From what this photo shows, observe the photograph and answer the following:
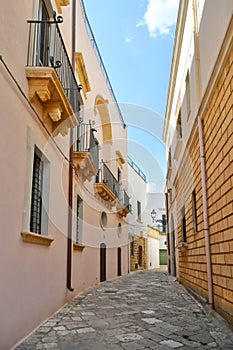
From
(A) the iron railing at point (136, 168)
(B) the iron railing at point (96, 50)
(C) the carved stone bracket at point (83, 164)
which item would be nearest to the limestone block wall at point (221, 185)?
(C) the carved stone bracket at point (83, 164)

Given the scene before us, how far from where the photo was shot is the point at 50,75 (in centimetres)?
473

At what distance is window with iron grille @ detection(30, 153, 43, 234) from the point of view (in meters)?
5.14

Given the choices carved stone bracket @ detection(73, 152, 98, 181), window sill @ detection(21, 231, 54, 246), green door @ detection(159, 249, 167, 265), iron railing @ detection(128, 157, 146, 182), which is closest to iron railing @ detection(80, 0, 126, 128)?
carved stone bracket @ detection(73, 152, 98, 181)

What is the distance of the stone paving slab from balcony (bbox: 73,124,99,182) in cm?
328

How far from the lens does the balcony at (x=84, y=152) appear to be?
8391 millimetres

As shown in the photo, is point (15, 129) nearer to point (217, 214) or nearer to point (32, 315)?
point (32, 315)

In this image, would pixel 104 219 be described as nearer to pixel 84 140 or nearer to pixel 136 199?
pixel 84 140

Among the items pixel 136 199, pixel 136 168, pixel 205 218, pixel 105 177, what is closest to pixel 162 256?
pixel 136 199

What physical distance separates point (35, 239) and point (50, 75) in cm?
228

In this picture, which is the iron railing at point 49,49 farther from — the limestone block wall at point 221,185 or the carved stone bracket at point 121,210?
the carved stone bracket at point 121,210

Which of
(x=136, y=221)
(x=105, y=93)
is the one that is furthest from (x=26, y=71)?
(x=136, y=221)

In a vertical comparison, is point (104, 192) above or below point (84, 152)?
below

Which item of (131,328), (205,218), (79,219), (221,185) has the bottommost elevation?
(131,328)

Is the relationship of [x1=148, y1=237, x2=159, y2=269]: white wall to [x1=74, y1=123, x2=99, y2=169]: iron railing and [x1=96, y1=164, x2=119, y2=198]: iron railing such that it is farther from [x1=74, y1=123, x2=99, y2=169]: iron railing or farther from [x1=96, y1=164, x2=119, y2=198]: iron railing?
[x1=74, y1=123, x2=99, y2=169]: iron railing
